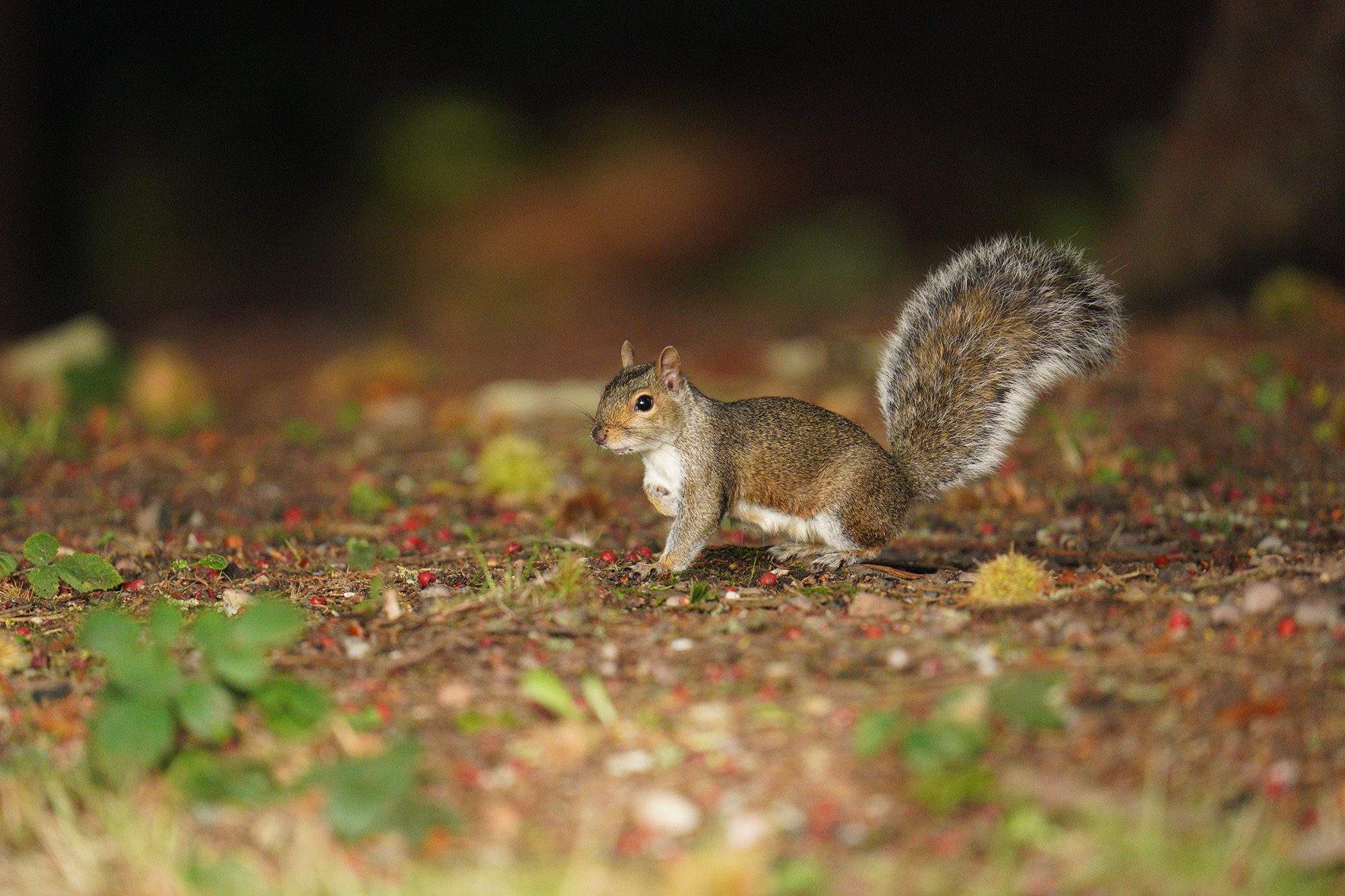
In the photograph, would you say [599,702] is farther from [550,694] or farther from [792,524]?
[792,524]

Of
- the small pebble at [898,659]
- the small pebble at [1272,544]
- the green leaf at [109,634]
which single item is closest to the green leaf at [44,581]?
the green leaf at [109,634]

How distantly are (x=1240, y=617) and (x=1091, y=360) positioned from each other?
1.29 metres

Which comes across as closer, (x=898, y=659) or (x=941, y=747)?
(x=941, y=747)

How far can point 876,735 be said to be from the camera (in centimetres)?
263

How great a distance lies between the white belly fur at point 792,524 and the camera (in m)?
4.30

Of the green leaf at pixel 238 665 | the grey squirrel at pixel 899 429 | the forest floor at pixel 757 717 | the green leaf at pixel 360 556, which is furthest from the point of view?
the green leaf at pixel 360 556

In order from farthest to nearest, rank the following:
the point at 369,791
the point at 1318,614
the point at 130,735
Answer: the point at 1318,614, the point at 130,735, the point at 369,791

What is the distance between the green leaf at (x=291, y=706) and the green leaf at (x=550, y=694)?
0.47 m

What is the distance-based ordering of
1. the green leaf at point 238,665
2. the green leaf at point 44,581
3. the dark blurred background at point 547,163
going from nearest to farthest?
1. the green leaf at point 238,665
2. the green leaf at point 44,581
3. the dark blurred background at point 547,163

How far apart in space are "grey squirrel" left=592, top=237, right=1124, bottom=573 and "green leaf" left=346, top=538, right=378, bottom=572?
97 centimetres

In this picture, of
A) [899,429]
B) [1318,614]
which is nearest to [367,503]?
[899,429]

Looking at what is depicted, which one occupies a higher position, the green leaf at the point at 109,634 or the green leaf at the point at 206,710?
the green leaf at the point at 109,634

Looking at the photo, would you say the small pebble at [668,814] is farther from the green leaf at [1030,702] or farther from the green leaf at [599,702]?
the green leaf at [1030,702]

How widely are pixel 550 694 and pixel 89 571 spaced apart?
2.09 m
